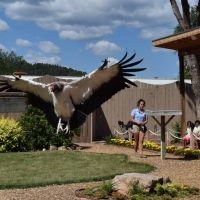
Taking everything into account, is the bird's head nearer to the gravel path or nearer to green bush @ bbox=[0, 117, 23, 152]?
the gravel path

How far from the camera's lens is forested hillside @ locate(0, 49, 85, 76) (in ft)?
86.9

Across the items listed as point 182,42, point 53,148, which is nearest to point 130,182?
point 182,42

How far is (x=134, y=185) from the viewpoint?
25.2 ft

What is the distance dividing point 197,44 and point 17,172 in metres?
6.93

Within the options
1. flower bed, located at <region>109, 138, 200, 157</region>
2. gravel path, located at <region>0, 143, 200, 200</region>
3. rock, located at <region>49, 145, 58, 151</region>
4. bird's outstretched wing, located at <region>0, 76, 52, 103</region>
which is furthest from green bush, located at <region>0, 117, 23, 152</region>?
bird's outstretched wing, located at <region>0, 76, 52, 103</region>

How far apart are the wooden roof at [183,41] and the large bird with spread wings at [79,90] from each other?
26.8 ft

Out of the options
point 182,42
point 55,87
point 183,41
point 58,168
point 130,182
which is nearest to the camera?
point 55,87

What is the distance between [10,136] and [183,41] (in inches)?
223

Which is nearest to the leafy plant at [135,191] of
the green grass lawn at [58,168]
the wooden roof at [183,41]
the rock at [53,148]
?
the green grass lawn at [58,168]

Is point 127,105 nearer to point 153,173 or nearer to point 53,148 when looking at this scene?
point 53,148

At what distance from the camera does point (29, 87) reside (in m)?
4.53

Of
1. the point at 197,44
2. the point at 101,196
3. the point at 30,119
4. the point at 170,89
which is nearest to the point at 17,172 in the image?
the point at 101,196

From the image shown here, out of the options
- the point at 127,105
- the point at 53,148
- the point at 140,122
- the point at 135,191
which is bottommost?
the point at 135,191

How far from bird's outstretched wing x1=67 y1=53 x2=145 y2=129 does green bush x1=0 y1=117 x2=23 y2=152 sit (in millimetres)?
10257
